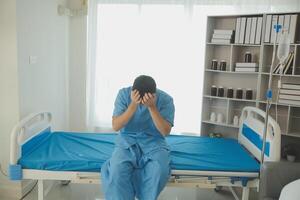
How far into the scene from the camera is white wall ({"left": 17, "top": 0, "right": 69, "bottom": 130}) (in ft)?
8.59

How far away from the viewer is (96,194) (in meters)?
2.75

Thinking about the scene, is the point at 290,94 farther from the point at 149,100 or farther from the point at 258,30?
the point at 149,100

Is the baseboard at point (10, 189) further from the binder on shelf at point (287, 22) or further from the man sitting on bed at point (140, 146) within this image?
the binder on shelf at point (287, 22)

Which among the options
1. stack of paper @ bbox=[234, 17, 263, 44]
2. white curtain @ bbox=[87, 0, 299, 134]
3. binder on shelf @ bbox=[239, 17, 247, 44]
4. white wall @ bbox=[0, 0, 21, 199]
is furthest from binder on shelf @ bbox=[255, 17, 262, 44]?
white wall @ bbox=[0, 0, 21, 199]

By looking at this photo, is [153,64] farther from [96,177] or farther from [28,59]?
[96,177]

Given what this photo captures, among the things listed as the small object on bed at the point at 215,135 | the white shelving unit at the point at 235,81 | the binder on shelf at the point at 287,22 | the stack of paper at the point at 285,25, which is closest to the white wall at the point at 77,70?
the white shelving unit at the point at 235,81

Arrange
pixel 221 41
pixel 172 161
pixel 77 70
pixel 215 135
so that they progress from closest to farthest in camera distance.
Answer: pixel 172 161 < pixel 221 41 < pixel 215 135 < pixel 77 70

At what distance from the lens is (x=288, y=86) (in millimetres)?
2945

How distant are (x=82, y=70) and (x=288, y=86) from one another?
2.31 metres

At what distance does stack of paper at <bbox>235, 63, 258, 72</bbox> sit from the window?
0.46 metres

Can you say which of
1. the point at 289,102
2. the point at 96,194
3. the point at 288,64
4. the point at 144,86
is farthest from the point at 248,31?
the point at 96,194

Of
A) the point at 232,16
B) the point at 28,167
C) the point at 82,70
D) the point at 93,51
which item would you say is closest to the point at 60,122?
the point at 82,70

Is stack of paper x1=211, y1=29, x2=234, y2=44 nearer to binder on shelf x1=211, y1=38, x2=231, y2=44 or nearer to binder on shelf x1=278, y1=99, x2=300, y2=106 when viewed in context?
binder on shelf x1=211, y1=38, x2=231, y2=44

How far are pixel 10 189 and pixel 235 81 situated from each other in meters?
2.49
